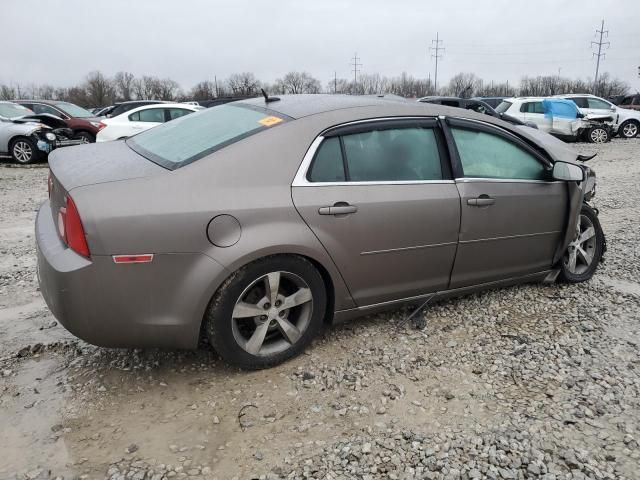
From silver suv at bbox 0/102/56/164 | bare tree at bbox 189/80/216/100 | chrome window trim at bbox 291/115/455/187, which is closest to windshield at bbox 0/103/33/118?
silver suv at bbox 0/102/56/164

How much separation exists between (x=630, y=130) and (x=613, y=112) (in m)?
1.23

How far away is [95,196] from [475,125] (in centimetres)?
249

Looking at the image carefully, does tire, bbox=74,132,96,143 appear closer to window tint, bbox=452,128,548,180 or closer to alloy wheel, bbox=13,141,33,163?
alloy wheel, bbox=13,141,33,163

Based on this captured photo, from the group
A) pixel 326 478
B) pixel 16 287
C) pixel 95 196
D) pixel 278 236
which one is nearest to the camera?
pixel 326 478

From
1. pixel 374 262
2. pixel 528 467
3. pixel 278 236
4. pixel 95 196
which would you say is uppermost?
pixel 95 196

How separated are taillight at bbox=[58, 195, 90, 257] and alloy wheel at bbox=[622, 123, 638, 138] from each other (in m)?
20.3

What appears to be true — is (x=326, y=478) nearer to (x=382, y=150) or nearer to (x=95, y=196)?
(x=95, y=196)

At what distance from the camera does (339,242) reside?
2.93 metres

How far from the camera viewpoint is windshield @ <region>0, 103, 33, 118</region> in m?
11.9

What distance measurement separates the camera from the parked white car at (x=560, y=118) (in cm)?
1641

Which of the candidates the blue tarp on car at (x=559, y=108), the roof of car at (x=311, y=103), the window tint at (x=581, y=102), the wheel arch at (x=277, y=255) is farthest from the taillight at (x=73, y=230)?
the window tint at (x=581, y=102)

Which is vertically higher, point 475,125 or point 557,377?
point 475,125

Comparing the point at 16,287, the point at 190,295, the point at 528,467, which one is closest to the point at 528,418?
the point at 528,467

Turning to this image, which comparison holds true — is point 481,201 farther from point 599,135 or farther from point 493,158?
point 599,135
